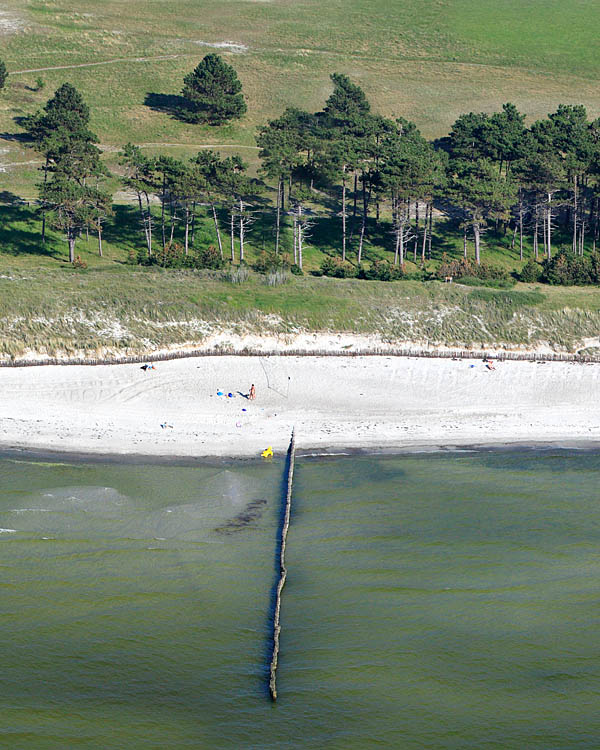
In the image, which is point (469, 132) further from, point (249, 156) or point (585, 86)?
point (585, 86)

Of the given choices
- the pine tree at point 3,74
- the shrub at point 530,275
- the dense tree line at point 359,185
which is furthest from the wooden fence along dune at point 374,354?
the pine tree at point 3,74

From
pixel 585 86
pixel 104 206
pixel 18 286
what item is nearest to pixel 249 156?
pixel 104 206

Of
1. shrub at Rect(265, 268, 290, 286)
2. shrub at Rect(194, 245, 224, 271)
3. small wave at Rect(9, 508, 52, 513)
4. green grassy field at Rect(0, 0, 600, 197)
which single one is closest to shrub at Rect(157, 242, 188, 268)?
shrub at Rect(194, 245, 224, 271)

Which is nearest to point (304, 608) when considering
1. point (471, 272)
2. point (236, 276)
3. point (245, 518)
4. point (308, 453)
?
point (245, 518)

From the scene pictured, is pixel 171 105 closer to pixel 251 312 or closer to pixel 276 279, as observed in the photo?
pixel 276 279

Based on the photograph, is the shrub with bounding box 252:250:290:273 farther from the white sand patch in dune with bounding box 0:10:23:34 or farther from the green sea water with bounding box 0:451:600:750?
the white sand patch in dune with bounding box 0:10:23:34

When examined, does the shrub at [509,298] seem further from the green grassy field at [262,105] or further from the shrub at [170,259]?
the shrub at [170,259]
